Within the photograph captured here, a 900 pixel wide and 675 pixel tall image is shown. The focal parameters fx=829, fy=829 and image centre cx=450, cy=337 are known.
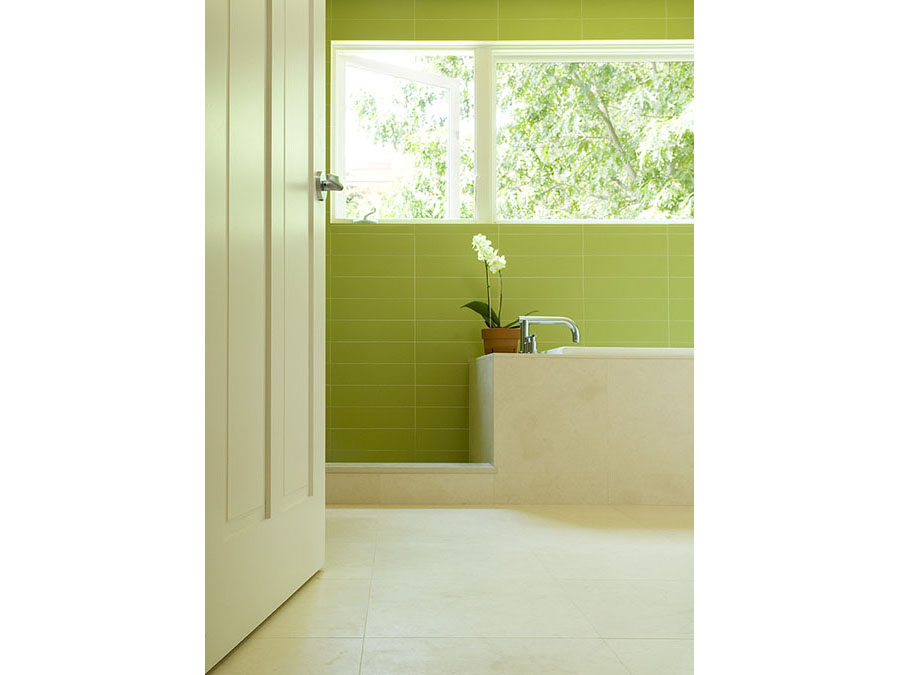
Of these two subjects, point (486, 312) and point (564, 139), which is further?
point (564, 139)

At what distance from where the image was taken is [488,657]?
1.31 metres

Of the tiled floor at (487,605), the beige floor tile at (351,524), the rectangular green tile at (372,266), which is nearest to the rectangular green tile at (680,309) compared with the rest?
the rectangular green tile at (372,266)

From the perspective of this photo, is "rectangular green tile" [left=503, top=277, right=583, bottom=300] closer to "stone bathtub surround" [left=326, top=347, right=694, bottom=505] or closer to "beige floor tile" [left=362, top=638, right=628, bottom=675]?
"stone bathtub surround" [left=326, top=347, right=694, bottom=505]

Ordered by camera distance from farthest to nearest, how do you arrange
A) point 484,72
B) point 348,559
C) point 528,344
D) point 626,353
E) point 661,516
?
point 484,72 → point 528,344 → point 626,353 → point 661,516 → point 348,559

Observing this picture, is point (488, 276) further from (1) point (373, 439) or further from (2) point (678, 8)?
(2) point (678, 8)

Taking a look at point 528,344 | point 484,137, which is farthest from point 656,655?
point 484,137

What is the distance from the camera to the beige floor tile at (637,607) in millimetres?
1465

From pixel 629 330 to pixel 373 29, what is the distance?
2.10 meters

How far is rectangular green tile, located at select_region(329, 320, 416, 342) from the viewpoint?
14.3ft
